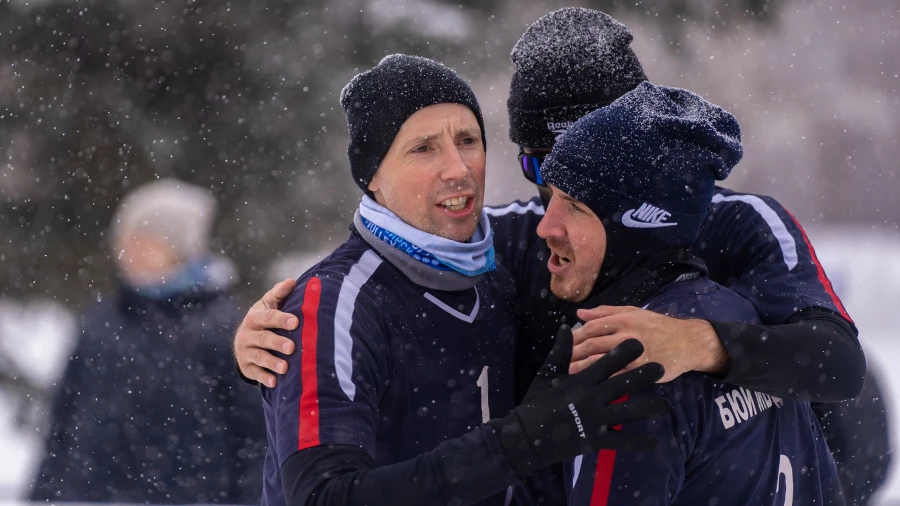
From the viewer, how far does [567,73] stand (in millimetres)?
2648

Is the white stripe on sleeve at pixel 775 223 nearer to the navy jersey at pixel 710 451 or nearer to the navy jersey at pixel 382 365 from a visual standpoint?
the navy jersey at pixel 710 451

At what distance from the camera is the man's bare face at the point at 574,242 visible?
2.02 meters

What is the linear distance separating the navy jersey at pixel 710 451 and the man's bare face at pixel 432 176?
0.59m

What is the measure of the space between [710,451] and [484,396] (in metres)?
0.64

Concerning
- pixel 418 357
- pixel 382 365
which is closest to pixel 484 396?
pixel 418 357

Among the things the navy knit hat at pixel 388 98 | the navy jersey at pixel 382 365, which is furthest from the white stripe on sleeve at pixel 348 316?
the navy knit hat at pixel 388 98

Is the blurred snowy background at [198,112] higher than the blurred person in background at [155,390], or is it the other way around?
the blurred snowy background at [198,112]

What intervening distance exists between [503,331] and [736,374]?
0.74 meters

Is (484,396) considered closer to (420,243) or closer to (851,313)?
(420,243)

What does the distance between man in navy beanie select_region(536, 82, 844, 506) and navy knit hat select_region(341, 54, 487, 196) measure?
40 cm

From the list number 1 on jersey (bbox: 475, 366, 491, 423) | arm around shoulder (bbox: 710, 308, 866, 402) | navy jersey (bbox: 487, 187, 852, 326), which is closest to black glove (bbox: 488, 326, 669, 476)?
arm around shoulder (bbox: 710, 308, 866, 402)

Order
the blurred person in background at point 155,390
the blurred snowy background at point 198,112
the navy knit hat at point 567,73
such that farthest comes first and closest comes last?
the blurred snowy background at point 198,112 < the blurred person in background at point 155,390 < the navy knit hat at point 567,73

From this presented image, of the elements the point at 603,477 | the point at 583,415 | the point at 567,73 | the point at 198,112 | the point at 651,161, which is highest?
the point at 198,112

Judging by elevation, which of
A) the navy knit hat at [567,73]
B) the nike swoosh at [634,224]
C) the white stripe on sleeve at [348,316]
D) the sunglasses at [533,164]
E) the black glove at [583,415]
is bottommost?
the black glove at [583,415]
